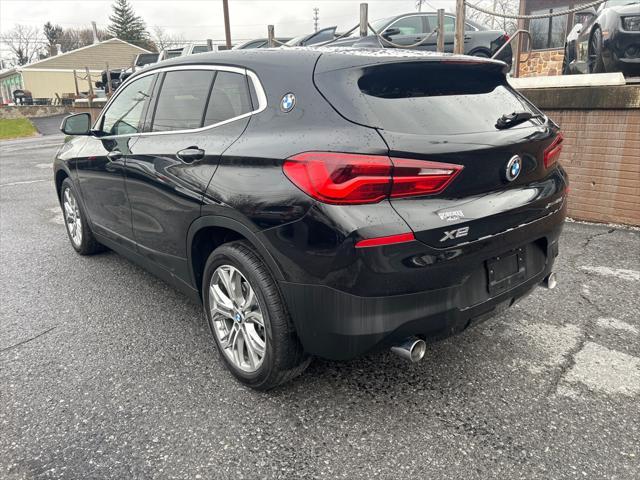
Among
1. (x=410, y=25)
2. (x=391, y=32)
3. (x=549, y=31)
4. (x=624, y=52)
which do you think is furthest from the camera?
(x=549, y=31)

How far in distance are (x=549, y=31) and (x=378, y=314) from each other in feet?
59.5

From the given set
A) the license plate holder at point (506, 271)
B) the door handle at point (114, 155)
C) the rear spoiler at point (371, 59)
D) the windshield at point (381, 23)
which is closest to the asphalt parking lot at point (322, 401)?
the license plate holder at point (506, 271)

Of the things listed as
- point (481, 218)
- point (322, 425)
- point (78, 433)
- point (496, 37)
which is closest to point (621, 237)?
point (481, 218)

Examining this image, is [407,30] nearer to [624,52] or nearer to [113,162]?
[624,52]

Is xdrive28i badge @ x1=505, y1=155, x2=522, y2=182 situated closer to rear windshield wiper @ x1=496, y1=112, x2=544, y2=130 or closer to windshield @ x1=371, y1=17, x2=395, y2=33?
rear windshield wiper @ x1=496, y1=112, x2=544, y2=130

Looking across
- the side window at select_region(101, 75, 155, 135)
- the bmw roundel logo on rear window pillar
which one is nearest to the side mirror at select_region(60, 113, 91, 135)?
the side window at select_region(101, 75, 155, 135)

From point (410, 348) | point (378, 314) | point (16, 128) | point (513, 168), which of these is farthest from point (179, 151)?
point (16, 128)

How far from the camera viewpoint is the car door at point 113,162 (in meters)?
3.54

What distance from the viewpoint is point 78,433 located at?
7.74ft

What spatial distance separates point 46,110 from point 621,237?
1440 inches

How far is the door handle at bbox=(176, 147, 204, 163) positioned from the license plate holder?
1.54 m

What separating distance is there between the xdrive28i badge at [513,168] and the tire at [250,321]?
1.19m

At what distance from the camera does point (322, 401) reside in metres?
2.59

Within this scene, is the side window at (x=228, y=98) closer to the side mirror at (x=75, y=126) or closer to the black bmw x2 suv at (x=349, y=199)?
the black bmw x2 suv at (x=349, y=199)
